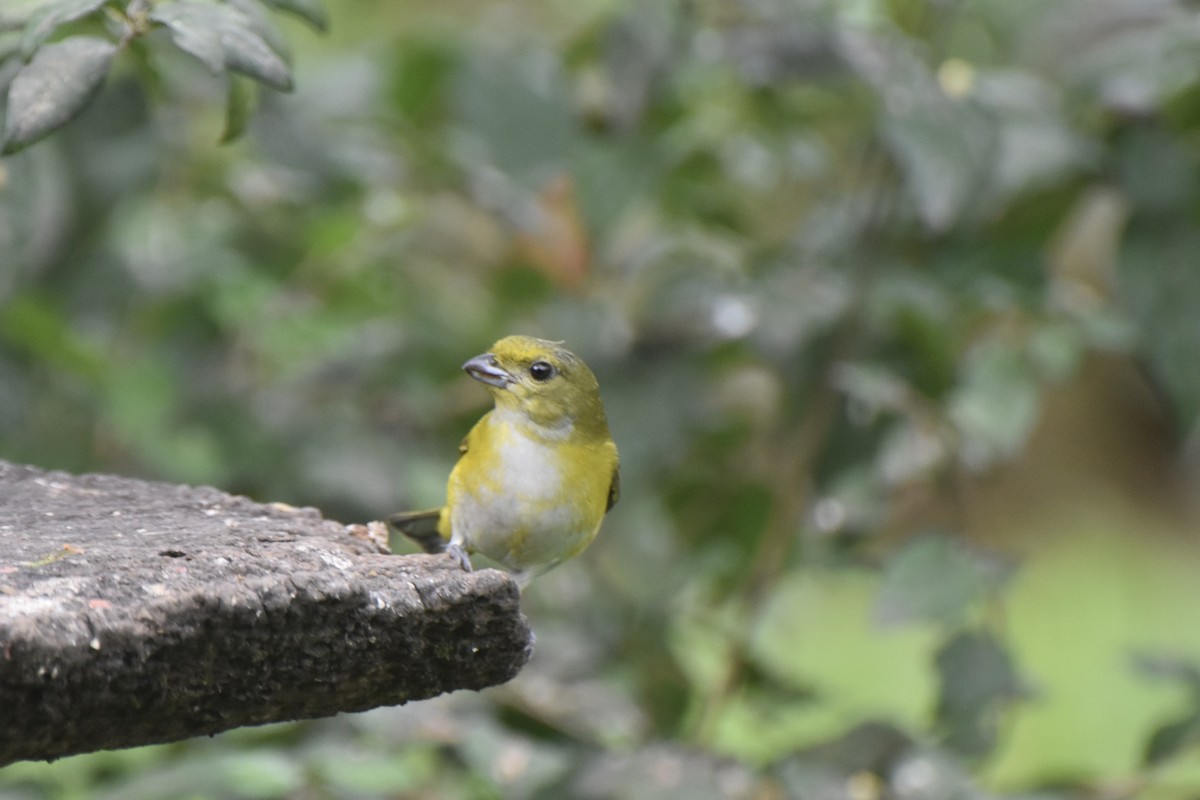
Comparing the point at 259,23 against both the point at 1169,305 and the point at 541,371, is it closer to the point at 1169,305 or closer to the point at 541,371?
the point at 541,371

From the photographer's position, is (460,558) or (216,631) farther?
(460,558)

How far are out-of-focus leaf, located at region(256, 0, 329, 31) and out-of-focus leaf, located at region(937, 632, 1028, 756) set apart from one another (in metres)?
1.85

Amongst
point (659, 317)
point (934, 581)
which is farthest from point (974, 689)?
point (659, 317)

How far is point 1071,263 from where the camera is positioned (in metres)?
8.34

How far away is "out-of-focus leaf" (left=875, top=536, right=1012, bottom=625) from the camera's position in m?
2.85

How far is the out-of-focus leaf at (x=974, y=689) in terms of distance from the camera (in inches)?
120

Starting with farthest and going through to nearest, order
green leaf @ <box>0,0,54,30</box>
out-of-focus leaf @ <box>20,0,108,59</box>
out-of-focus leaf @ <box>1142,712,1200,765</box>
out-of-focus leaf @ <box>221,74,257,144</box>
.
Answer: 1. out-of-focus leaf @ <box>1142,712,1200,765</box>
2. out-of-focus leaf @ <box>221,74,257,144</box>
3. green leaf @ <box>0,0,54,30</box>
4. out-of-focus leaf @ <box>20,0,108,59</box>

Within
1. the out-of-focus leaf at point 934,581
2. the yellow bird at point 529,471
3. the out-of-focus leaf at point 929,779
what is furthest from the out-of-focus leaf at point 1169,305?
the yellow bird at point 529,471

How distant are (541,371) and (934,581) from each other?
888 mm

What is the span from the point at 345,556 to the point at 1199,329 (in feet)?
6.82

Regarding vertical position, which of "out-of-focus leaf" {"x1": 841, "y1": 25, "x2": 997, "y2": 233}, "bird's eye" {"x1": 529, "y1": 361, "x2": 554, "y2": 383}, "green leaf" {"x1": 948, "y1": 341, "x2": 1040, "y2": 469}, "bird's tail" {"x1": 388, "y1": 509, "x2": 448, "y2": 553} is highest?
"out-of-focus leaf" {"x1": 841, "y1": 25, "x2": 997, "y2": 233}

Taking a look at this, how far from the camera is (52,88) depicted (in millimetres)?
1686

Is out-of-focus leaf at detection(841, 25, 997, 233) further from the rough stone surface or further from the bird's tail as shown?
the rough stone surface

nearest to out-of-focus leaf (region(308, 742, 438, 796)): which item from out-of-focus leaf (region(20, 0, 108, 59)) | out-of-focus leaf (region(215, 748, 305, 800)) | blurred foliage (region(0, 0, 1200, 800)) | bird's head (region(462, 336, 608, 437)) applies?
blurred foliage (region(0, 0, 1200, 800))
